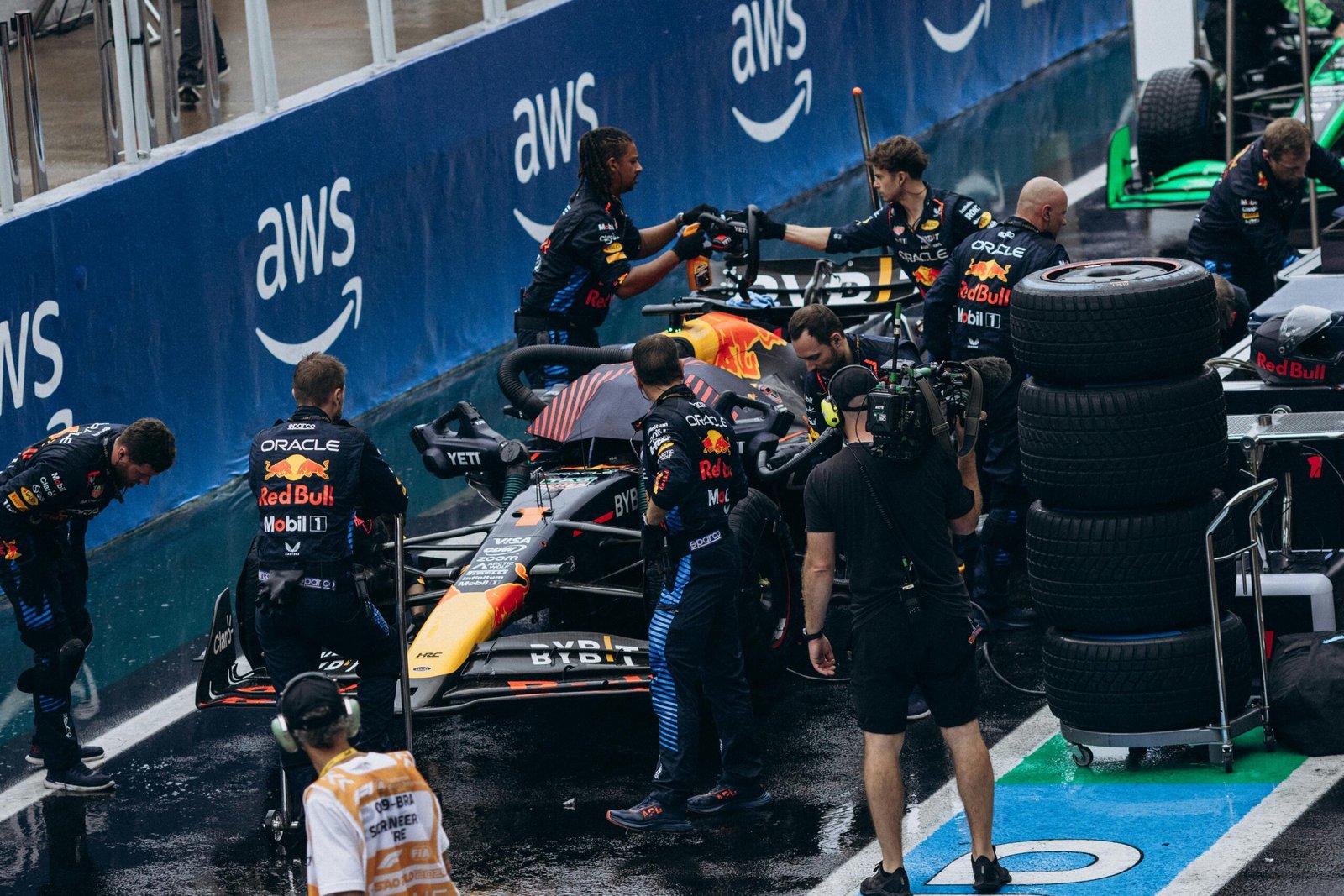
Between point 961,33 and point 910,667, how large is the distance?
15206 mm

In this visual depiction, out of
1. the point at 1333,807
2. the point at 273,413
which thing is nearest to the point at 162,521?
the point at 273,413

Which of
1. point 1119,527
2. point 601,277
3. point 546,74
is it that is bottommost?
point 1119,527

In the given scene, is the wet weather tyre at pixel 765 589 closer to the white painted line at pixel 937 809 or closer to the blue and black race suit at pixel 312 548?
the white painted line at pixel 937 809

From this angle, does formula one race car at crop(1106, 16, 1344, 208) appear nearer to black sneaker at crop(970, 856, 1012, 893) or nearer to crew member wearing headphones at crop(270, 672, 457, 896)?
black sneaker at crop(970, 856, 1012, 893)

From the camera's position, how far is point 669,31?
1764cm

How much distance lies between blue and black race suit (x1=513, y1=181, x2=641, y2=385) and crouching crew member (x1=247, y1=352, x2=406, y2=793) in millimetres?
3499

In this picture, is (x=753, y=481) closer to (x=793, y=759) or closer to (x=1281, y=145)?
(x=793, y=759)

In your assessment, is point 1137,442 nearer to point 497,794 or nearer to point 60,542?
point 497,794

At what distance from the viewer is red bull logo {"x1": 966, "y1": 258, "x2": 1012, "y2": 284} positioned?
33.9ft

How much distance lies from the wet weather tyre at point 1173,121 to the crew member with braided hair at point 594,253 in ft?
18.8

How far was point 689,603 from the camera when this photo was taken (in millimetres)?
8320

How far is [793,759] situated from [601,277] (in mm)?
3991

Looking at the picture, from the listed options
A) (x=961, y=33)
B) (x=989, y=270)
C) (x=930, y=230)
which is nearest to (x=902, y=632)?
(x=989, y=270)

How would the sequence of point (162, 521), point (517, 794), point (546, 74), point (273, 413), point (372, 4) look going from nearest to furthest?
point (517, 794), point (162, 521), point (273, 413), point (372, 4), point (546, 74)
